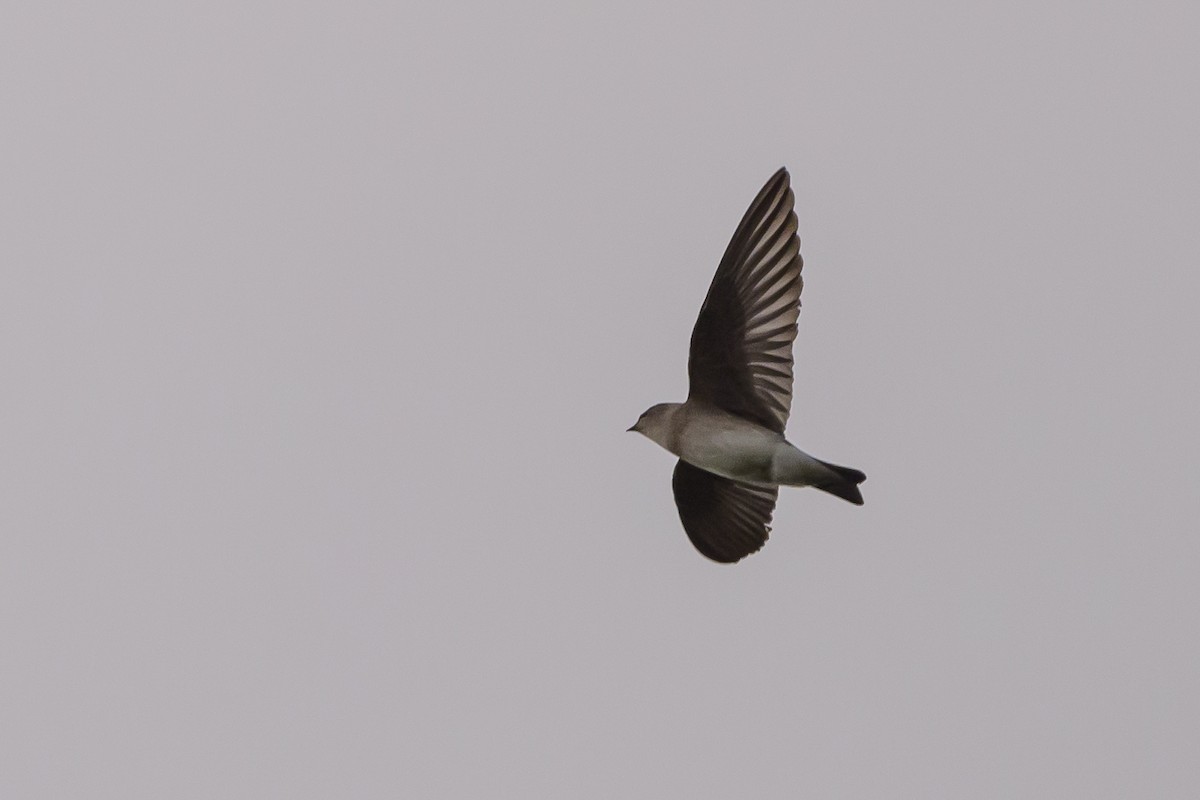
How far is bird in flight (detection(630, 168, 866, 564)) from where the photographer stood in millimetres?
7773

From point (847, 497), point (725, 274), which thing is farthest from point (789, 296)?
point (847, 497)

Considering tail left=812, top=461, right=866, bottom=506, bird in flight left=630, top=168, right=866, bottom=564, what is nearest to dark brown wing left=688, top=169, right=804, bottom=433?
bird in flight left=630, top=168, right=866, bottom=564

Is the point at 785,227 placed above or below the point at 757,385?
above

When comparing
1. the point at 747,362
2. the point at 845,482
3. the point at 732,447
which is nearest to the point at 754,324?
the point at 747,362

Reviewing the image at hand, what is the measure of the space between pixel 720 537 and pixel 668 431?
678 mm

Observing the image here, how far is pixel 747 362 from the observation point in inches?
313

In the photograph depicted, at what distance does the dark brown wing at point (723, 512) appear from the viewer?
27.6 ft

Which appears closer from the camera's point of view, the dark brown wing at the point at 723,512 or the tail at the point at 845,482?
the tail at the point at 845,482

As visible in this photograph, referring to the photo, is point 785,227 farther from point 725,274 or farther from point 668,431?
point 668,431

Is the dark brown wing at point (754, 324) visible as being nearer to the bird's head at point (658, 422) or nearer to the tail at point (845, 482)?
the bird's head at point (658, 422)

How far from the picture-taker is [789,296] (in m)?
7.91

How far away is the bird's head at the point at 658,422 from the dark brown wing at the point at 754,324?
11cm

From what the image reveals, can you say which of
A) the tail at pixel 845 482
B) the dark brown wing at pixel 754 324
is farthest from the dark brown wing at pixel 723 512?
the tail at pixel 845 482

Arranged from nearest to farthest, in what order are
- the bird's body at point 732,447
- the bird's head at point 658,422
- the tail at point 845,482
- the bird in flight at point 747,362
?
the tail at point 845,482 → the bird's body at point 732,447 → the bird in flight at point 747,362 → the bird's head at point 658,422
